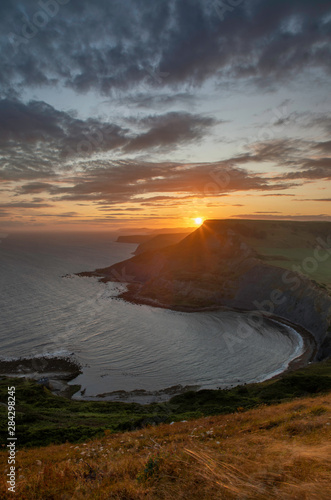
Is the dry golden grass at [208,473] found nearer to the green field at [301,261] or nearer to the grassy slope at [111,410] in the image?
the grassy slope at [111,410]

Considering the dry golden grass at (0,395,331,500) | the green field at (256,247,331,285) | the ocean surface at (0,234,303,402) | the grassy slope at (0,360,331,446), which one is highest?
the dry golden grass at (0,395,331,500)

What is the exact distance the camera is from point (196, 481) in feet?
19.6

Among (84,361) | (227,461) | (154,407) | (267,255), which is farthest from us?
(267,255)

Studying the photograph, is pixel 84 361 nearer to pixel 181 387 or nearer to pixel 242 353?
pixel 181 387

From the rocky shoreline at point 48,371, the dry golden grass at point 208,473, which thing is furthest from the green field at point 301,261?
the dry golden grass at point 208,473

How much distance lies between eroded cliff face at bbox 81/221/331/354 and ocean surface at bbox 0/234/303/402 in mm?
6051

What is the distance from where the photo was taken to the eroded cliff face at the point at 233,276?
60.0 metres

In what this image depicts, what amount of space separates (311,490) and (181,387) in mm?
33538

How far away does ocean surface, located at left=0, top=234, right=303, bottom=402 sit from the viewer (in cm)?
3756

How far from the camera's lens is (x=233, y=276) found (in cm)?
7712

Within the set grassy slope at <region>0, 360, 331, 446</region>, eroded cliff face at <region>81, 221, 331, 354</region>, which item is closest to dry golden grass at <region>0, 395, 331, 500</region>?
grassy slope at <region>0, 360, 331, 446</region>

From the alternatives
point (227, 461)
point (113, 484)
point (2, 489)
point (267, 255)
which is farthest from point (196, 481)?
point (267, 255)

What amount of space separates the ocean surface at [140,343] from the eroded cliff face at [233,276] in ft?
19.9

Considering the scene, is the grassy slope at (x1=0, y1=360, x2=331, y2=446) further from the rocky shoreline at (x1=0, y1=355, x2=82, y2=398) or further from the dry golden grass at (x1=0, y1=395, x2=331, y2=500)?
the dry golden grass at (x1=0, y1=395, x2=331, y2=500)
